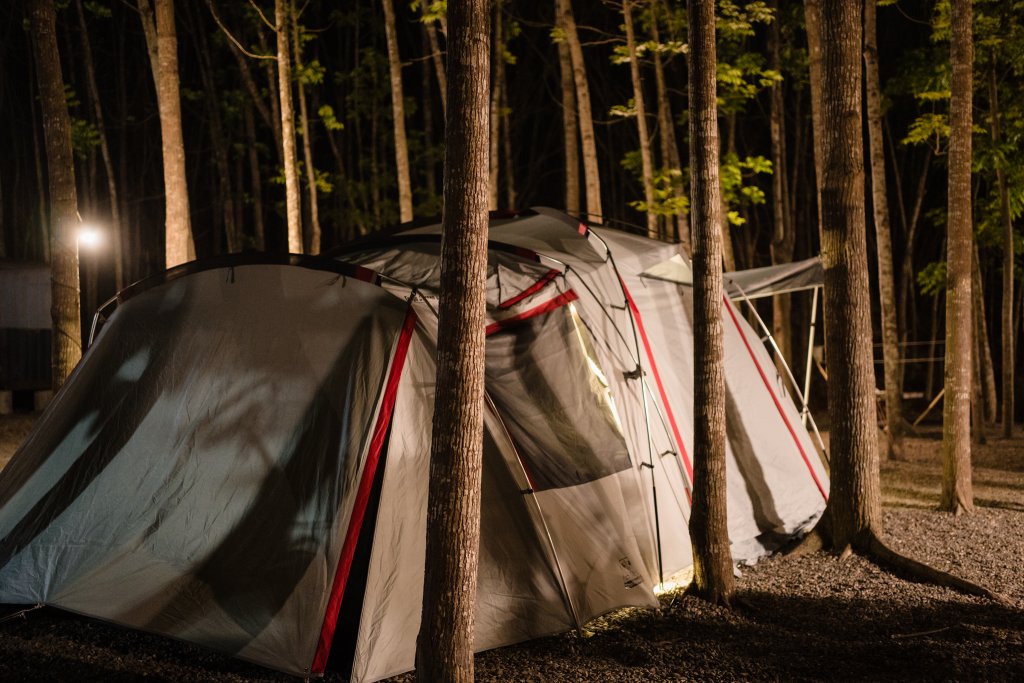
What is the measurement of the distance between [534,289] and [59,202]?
17.3ft

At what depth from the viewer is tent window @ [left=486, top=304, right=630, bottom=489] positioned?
16.6 ft

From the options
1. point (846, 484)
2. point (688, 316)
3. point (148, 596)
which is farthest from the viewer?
point (688, 316)

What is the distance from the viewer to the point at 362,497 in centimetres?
448

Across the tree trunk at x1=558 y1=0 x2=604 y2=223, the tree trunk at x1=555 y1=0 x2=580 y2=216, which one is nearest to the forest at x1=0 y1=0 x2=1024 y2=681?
the tree trunk at x1=558 y1=0 x2=604 y2=223

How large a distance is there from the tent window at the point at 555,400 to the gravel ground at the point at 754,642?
2.96 feet

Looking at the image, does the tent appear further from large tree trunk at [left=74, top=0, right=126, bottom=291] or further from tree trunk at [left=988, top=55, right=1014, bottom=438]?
large tree trunk at [left=74, top=0, right=126, bottom=291]

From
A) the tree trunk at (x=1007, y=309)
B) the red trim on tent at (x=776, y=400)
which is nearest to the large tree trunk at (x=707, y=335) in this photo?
the red trim on tent at (x=776, y=400)

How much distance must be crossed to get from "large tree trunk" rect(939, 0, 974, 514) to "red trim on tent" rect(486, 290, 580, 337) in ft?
14.4

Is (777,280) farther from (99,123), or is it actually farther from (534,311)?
(99,123)

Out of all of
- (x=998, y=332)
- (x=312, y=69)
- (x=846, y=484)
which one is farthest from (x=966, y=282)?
(x=998, y=332)

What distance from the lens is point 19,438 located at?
44.1 ft

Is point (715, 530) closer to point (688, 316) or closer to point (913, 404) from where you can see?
point (688, 316)

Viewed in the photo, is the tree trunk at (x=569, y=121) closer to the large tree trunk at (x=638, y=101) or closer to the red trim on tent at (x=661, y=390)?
the large tree trunk at (x=638, y=101)

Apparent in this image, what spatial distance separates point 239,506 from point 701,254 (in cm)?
303
